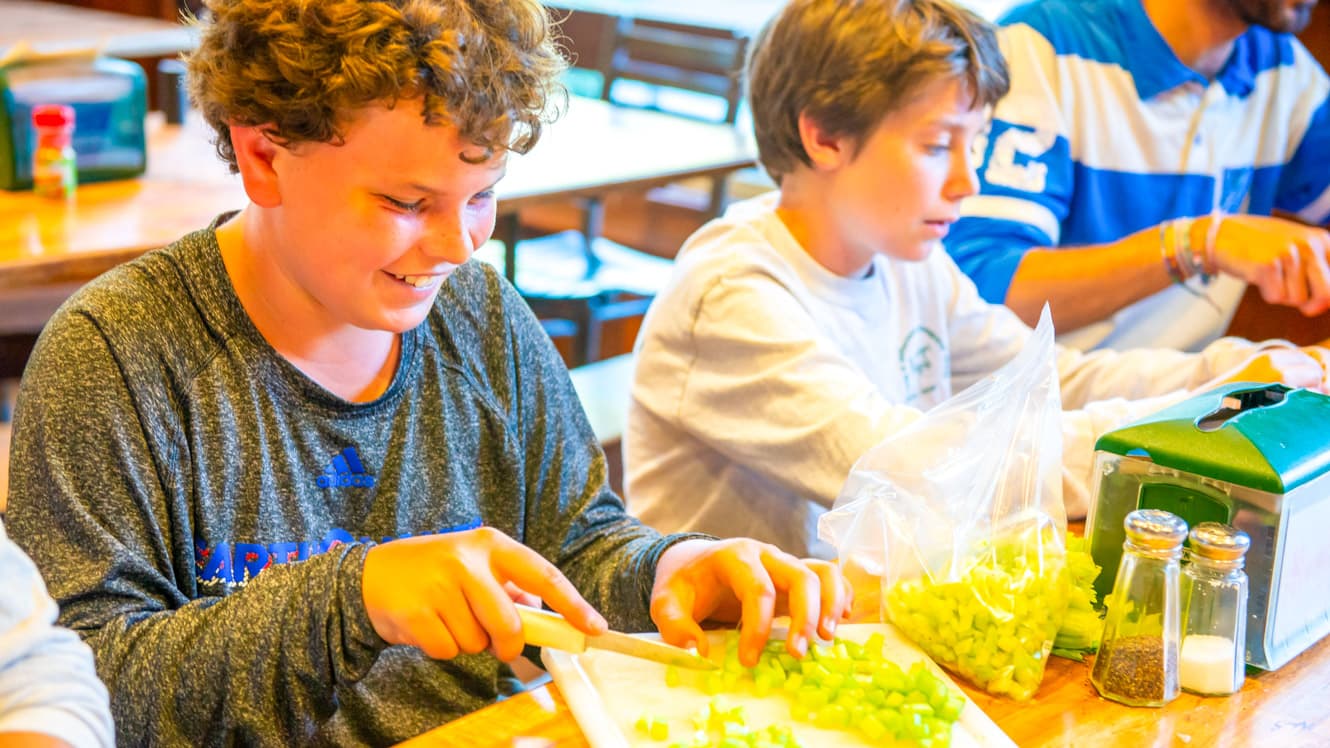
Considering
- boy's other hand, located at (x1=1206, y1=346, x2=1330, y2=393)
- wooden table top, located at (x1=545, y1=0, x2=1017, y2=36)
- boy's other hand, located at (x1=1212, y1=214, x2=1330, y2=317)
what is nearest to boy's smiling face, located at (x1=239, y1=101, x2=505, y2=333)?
boy's other hand, located at (x1=1206, y1=346, x2=1330, y2=393)

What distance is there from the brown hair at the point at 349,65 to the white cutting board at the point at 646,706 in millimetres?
390

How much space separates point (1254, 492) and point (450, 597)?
1.95 feet

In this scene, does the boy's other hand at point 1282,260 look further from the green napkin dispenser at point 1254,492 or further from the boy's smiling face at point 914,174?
the green napkin dispenser at point 1254,492

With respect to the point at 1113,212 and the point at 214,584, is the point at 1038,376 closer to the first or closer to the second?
the point at 214,584

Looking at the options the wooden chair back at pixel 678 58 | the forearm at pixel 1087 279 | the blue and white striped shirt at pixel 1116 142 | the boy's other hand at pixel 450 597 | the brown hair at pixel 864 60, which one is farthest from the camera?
the wooden chair back at pixel 678 58

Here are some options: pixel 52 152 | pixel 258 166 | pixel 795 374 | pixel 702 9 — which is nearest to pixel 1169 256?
pixel 795 374

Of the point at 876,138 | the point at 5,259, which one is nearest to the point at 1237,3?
the point at 876,138

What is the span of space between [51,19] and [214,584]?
3552 mm

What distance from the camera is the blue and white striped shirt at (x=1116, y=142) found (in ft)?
6.25

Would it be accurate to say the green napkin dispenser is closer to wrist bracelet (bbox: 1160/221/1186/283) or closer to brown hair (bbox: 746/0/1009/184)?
brown hair (bbox: 746/0/1009/184)

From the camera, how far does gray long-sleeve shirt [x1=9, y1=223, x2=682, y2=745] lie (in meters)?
0.91

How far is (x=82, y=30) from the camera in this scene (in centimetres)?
383

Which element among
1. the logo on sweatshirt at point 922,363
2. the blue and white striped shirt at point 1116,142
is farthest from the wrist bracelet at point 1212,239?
the logo on sweatshirt at point 922,363

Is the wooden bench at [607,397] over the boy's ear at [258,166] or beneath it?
beneath
